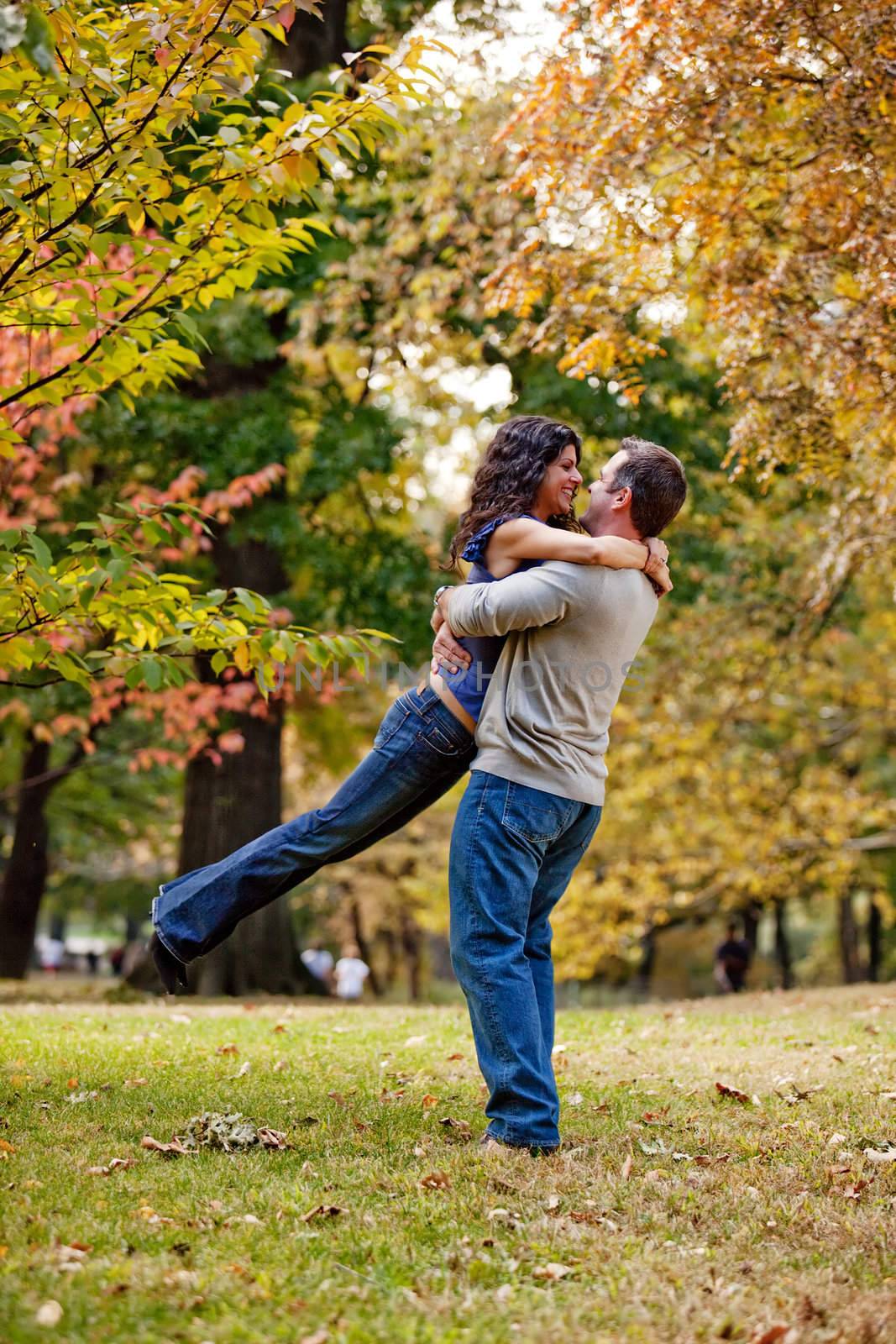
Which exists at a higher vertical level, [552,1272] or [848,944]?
[552,1272]

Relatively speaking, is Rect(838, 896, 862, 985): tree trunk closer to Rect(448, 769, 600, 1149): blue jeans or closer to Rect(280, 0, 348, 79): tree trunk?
Rect(280, 0, 348, 79): tree trunk

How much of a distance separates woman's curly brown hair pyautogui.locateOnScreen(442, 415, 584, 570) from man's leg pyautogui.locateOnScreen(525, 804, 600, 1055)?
3.53 feet

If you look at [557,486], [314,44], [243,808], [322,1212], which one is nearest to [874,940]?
[243,808]

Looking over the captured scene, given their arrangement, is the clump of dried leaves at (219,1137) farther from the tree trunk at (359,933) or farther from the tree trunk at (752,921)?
the tree trunk at (359,933)

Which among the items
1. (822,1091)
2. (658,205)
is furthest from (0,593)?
(658,205)

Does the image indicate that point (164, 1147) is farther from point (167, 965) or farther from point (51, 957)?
point (51, 957)

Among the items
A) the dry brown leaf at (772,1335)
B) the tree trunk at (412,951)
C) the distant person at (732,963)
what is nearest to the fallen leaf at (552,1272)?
the dry brown leaf at (772,1335)

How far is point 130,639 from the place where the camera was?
5.66m

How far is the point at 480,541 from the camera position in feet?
14.3

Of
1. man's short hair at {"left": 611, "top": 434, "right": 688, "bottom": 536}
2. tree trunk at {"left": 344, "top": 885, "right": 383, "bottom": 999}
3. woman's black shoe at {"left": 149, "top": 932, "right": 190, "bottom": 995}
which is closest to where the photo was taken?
man's short hair at {"left": 611, "top": 434, "right": 688, "bottom": 536}

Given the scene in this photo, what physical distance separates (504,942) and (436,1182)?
785mm

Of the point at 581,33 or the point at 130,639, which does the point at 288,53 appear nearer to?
the point at 581,33

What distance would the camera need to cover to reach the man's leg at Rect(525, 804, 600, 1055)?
14.7ft

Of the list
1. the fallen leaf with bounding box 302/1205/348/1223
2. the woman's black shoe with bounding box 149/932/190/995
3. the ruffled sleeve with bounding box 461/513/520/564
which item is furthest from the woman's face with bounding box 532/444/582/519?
the fallen leaf with bounding box 302/1205/348/1223
